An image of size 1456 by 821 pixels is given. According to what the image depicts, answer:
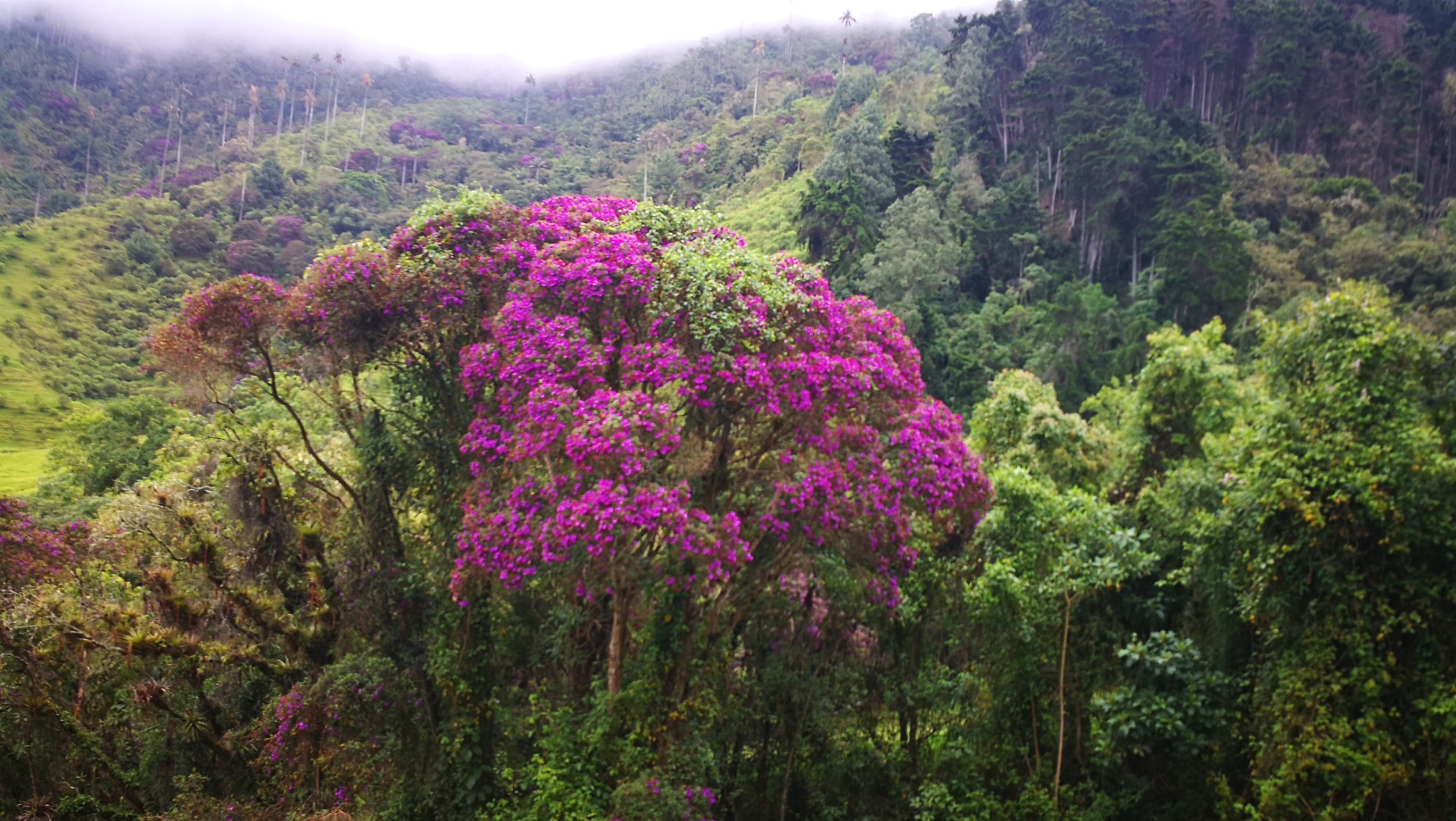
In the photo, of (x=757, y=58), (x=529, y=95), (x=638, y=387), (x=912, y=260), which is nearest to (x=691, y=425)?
(x=638, y=387)

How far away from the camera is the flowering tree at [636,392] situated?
5.29m

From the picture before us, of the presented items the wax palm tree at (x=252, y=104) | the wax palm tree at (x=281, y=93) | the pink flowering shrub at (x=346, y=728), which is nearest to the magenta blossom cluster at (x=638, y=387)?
the pink flowering shrub at (x=346, y=728)

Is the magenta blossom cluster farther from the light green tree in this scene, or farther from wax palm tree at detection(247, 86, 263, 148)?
wax palm tree at detection(247, 86, 263, 148)

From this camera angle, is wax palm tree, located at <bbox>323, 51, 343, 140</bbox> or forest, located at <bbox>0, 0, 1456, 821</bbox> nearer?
forest, located at <bbox>0, 0, 1456, 821</bbox>

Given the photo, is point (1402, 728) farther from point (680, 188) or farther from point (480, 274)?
point (680, 188)

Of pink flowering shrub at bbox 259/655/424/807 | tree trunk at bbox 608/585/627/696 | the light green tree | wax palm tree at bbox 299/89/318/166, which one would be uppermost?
wax palm tree at bbox 299/89/318/166

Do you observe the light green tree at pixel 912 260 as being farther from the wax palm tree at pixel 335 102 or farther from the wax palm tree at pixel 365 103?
the wax palm tree at pixel 335 102

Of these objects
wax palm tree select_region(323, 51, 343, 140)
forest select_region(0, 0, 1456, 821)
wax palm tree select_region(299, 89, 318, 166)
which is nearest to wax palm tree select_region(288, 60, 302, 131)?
wax palm tree select_region(299, 89, 318, 166)

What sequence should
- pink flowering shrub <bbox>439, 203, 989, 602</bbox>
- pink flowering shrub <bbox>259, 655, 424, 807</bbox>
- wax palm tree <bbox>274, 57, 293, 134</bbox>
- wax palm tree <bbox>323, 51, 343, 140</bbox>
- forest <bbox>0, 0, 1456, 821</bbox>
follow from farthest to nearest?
1. wax palm tree <bbox>274, 57, 293, 134</bbox>
2. wax palm tree <bbox>323, 51, 343, 140</bbox>
3. pink flowering shrub <bbox>259, 655, 424, 807</bbox>
4. forest <bbox>0, 0, 1456, 821</bbox>
5. pink flowering shrub <bbox>439, 203, 989, 602</bbox>

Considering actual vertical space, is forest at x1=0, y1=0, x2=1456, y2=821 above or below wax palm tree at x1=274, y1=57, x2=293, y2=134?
below

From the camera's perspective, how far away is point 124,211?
47.9m

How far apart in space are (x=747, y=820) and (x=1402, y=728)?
5.09 meters

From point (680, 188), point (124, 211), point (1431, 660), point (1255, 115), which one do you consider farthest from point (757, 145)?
point (1431, 660)

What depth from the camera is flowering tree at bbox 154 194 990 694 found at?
5289 millimetres
